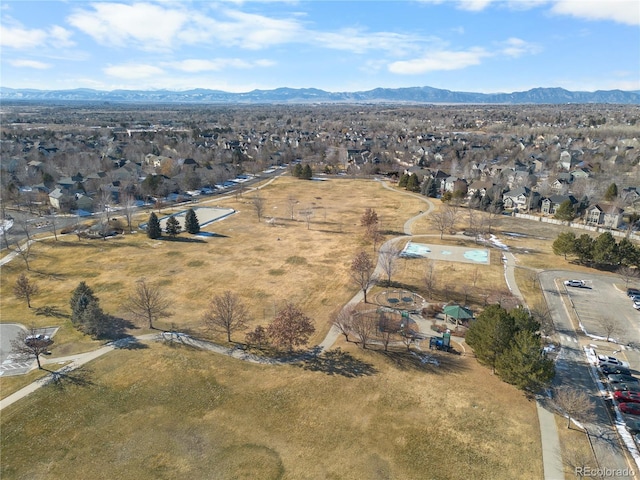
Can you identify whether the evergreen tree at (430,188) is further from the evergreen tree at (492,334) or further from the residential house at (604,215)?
the evergreen tree at (492,334)

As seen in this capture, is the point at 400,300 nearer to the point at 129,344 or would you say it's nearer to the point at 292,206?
the point at 129,344

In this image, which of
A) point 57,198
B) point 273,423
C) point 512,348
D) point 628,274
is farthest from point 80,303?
point 628,274

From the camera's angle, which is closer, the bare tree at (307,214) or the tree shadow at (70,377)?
the tree shadow at (70,377)

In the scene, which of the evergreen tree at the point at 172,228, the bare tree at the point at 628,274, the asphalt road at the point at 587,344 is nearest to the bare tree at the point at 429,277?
the asphalt road at the point at 587,344

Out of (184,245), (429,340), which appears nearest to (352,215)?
(184,245)

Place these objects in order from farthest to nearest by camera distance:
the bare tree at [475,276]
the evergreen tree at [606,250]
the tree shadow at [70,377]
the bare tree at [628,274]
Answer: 1. the evergreen tree at [606,250]
2. the bare tree at [475,276]
3. the bare tree at [628,274]
4. the tree shadow at [70,377]

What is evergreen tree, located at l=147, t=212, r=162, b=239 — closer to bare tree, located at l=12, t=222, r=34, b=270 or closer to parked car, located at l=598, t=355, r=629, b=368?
bare tree, located at l=12, t=222, r=34, b=270

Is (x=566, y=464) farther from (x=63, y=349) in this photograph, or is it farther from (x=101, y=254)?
(x=101, y=254)
